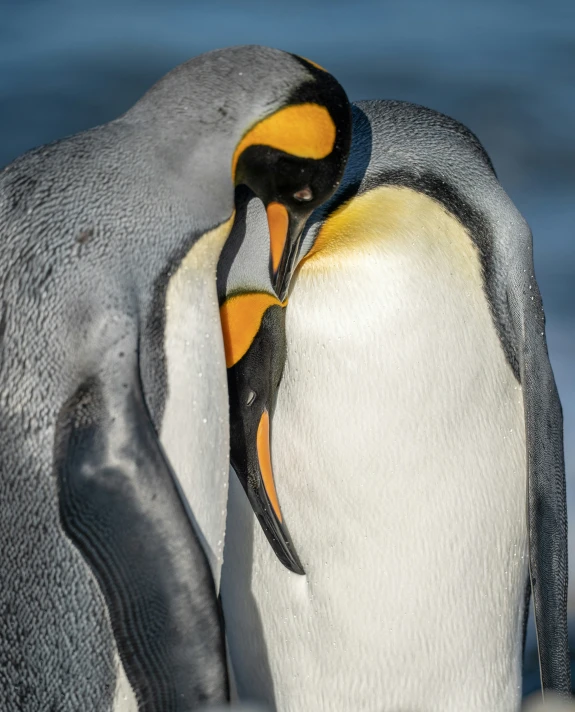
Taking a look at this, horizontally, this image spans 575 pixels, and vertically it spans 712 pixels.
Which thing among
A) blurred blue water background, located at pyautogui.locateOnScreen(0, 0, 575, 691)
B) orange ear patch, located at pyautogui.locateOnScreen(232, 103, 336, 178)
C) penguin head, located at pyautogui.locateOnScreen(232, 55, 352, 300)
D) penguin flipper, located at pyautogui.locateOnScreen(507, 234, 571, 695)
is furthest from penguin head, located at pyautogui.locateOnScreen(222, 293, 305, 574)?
blurred blue water background, located at pyautogui.locateOnScreen(0, 0, 575, 691)

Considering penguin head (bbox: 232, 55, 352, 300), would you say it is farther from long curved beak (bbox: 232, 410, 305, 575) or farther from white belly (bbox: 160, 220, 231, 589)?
long curved beak (bbox: 232, 410, 305, 575)

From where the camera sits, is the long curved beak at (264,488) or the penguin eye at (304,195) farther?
the long curved beak at (264,488)

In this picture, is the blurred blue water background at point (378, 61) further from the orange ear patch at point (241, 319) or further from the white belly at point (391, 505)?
the orange ear patch at point (241, 319)

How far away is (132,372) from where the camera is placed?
1212mm

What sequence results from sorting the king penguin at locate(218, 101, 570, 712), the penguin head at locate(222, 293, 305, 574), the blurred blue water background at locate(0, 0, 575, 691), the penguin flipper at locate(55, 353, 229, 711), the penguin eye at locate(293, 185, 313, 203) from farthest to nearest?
the blurred blue water background at locate(0, 0, 575, 691), the king penguin at locate(218, 101, 570, 712), the penguin head at locate(222, 293, 305, 574), the penguin eye at locate(293, 185, 313, 203), the penguin flipper at locate(55, 353, 229, 711)

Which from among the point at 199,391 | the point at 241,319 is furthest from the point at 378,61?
the point at 199,391

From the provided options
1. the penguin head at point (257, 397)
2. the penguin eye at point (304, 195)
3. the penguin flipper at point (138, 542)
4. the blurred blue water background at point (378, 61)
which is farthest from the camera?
the blurred blue water background at point (378, 61)

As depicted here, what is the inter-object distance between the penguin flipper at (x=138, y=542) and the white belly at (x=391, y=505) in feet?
1.45

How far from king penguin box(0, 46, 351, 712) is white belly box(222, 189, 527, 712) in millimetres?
291

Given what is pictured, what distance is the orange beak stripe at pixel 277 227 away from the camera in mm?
1395

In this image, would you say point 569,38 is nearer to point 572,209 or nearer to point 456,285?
point 572,209

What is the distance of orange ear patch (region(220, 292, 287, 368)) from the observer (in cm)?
145

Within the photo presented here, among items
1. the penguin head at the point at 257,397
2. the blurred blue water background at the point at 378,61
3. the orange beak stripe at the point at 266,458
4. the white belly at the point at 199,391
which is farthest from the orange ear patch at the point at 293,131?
the blurred blue water background at the point at 378,61

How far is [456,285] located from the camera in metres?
1.62
